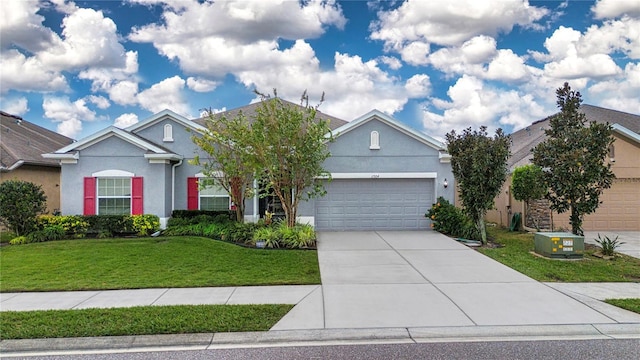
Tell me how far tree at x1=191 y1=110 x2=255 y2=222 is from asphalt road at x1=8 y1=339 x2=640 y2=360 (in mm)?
8422

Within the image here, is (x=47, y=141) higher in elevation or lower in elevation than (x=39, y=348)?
higher

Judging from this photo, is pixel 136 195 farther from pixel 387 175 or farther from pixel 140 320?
pixel 140 320

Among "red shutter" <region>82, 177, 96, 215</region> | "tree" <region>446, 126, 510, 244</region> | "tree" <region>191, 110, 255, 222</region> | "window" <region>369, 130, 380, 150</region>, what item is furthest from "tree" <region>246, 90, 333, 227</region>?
"red shutter" <region>82, 177, 96, 215</region>

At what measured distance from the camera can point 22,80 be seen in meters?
15.1

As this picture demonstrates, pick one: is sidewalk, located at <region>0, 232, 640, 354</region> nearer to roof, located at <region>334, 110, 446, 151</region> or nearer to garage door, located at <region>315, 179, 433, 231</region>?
garage door, located at <region>315, 179, 433, 231</region>

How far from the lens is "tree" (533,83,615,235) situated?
11070 mm

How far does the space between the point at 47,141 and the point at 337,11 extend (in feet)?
58.3

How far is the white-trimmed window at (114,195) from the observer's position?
1503 centimetres

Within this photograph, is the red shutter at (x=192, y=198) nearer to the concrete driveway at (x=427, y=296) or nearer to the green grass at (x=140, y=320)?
the concrete driveway at (x=427, y=296)

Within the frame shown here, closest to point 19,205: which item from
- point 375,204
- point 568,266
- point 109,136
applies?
point 109,136

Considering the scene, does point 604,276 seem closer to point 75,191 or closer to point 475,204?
point 475,204

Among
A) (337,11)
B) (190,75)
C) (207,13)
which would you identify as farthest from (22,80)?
(337,11)

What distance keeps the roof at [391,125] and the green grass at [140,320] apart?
1016cm

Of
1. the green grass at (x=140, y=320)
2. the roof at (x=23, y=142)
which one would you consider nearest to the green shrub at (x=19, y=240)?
the roof at (x=23, y=142)
